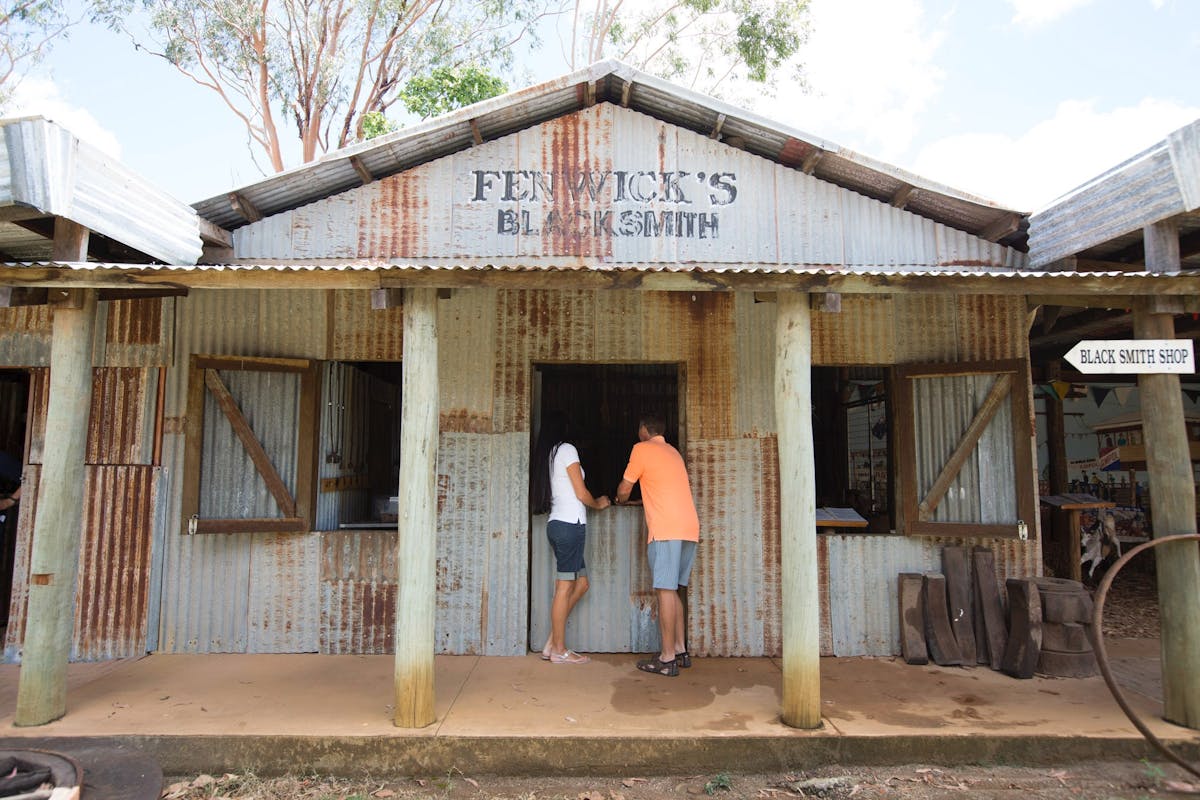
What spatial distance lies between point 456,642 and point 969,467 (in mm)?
4495

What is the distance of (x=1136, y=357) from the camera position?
185 inches

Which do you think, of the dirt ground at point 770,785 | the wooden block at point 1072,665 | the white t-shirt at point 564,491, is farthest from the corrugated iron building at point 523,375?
the dirt ground at point 770,785

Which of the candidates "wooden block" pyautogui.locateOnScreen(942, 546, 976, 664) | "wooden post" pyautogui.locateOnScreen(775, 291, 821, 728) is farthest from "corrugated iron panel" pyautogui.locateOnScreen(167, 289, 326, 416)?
"wooden block" pyautogui.locateOnScreen(942, 546, 976, 664)

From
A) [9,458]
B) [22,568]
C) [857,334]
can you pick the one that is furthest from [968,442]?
[9,458]

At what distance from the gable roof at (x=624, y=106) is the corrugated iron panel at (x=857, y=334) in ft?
3.05

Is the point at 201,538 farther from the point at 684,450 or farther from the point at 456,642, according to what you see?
the point at 684,450

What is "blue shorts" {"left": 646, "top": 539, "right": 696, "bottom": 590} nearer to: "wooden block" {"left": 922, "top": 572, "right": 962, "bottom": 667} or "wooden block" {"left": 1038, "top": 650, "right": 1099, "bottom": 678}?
"wooden block" {"left": 922, "top": 572, "right": 962, "bottom": 667}

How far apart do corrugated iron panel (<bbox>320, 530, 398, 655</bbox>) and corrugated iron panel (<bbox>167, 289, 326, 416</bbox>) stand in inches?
65.2

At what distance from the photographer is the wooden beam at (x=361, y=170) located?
586 cm

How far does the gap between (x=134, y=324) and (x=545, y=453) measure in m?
3.61

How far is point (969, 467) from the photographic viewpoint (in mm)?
6059

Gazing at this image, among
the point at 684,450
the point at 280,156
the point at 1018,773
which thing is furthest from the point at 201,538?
the point at 280,156

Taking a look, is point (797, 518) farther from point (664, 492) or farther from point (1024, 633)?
point (1024, 633)

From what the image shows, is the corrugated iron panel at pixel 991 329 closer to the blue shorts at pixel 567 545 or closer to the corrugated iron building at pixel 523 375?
the corrugated iron building at pixel 523 375
